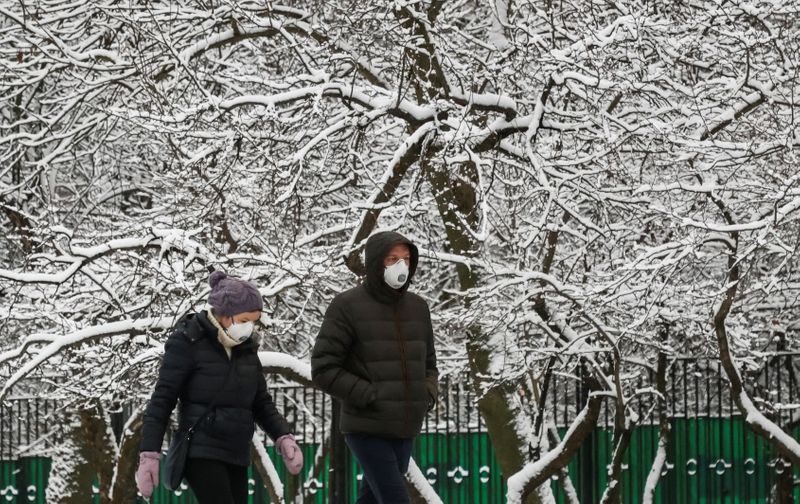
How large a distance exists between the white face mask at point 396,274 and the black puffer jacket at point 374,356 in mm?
26

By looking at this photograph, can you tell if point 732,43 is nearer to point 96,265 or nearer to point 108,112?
point 108,112

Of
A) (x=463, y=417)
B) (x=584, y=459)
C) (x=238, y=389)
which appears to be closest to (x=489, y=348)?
(x=584, y=459)

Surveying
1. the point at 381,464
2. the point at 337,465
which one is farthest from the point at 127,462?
the point at 381,464

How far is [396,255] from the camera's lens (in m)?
5.64

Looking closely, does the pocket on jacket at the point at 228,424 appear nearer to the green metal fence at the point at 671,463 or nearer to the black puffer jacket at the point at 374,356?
the black puffer jacket at the point at 374,356

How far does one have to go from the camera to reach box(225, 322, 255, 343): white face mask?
17.5 feet

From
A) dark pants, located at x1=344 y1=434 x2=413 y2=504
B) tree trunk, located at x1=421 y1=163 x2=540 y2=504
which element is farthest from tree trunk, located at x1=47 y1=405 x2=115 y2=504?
dark pants, located at x1=344 y1=434 x2=413 y2=504

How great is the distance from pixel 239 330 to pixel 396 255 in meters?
0.77

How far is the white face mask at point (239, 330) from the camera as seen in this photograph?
210 inches

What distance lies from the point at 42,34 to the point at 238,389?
486cm

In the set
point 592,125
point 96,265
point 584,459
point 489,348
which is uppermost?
point 592,125

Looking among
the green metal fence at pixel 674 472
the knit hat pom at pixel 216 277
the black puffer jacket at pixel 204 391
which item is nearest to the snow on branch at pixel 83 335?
the green metal fence at pixel 674 472

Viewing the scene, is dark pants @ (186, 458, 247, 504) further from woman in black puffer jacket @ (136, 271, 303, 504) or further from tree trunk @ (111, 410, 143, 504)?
tree trunk @ (111, 410, 143, 504)

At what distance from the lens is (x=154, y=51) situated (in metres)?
10.3
